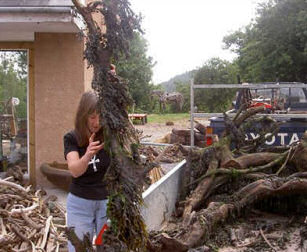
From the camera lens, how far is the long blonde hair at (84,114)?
3006mm

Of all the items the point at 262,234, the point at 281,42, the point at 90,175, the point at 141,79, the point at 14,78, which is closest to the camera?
the point at 90,175

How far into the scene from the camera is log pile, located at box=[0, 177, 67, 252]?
5.22m

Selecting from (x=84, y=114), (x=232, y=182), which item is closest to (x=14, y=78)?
(x=232, y=182)

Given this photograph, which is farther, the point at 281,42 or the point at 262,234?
the point at 281,42

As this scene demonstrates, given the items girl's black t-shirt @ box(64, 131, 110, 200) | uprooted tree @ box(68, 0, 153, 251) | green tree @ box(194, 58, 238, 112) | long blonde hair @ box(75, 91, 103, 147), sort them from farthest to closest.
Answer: green tree @ box(194, 58, 238, 112) → girl's black t-shirt @ box(64, 131, 110, 200) → long blonde hair @ box(75, 91, 103, 147) → uprooted tree @ box(68, 0, 153, 251)

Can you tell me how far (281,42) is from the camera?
97.8 ft

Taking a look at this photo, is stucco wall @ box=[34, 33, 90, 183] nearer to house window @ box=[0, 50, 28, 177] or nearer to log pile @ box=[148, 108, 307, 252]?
house window @ box=[0, 50, 28, 177]

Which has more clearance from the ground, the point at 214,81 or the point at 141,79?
the point at 141,79

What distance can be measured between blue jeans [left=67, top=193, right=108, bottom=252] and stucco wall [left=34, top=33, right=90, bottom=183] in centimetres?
483

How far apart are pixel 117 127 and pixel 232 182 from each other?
219 cm

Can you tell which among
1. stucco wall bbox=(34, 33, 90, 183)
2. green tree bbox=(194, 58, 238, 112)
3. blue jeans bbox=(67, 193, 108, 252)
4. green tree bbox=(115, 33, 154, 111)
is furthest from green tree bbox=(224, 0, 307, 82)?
blue jeans bbox=(67, 193, 108, 252)

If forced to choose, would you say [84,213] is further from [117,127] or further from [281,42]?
[281,42]

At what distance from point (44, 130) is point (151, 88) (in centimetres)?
2733

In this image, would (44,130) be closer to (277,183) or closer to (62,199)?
(62,199)
